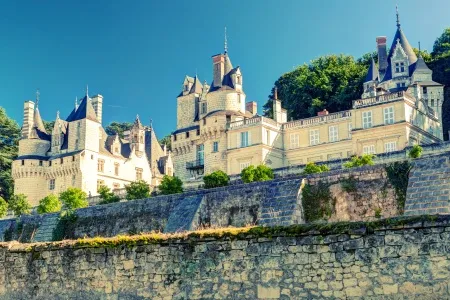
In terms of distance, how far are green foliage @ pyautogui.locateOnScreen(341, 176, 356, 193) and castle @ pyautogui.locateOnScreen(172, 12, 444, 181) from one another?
20.3 metres

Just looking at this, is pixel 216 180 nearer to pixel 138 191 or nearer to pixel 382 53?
pixel 138 191

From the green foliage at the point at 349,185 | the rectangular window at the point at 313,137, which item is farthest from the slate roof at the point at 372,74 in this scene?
the green foliage at the point at 349,185

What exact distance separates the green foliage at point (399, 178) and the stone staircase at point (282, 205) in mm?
3174

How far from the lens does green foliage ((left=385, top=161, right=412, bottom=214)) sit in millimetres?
21547

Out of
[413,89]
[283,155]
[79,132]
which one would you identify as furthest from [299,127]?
[79,132]

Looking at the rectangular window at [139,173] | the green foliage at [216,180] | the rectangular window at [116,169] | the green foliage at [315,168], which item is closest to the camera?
the green foliage at [315,168]

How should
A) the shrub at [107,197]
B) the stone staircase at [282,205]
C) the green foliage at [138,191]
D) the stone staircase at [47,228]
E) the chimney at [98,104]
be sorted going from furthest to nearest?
the chimney at [98,104]
the shrub at [107,197]
the green foliage at [138,191]
the stone staircase at [47,228]
the stone staircase at [282,205]

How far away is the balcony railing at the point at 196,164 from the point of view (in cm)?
5419

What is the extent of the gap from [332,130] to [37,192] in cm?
2707

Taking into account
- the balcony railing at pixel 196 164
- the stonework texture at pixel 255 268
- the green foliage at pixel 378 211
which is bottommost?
the stonework texture at pixel 255 268

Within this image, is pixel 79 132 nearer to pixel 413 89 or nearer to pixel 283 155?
pixel 283 155

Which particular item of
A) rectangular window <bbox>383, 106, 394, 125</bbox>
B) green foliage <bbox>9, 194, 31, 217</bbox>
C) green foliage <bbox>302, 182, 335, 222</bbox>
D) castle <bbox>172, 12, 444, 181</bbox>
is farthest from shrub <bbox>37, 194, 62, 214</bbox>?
green foliage <bbox>302, 182, 335, 222</bbox>

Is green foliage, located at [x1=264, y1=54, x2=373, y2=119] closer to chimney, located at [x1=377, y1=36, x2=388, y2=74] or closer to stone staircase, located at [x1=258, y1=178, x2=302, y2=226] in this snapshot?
chimney, located at [x1=377, y1=36, x2=388, y2=74]

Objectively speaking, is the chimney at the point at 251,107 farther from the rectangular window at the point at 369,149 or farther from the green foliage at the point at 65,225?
the green foliage at the point at 65,225
